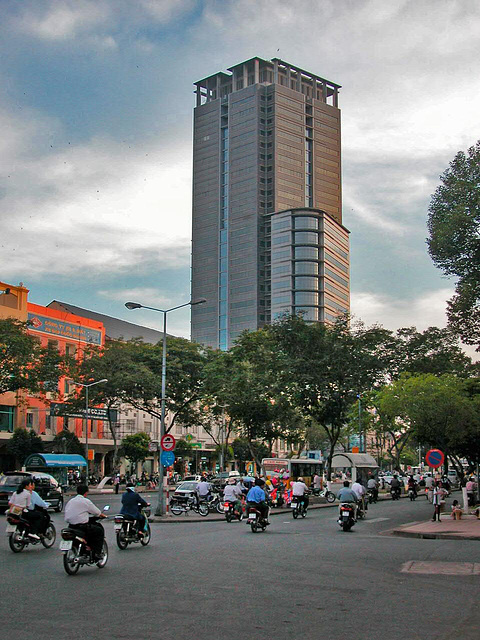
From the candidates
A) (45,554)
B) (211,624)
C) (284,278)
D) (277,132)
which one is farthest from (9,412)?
(277,132)

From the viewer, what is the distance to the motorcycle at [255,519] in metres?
23.3

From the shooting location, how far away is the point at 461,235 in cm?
2638

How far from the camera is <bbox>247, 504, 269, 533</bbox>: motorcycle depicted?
918 inches

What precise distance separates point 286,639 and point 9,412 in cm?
5775

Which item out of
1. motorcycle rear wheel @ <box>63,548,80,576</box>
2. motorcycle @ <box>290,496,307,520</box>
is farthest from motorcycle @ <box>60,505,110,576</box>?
motorcycle @ <box>290,496,307,520</box>

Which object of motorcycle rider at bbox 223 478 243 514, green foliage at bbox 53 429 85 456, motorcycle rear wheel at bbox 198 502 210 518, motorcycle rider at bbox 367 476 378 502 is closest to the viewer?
motorcycle rider at bbox 223 478 243 514

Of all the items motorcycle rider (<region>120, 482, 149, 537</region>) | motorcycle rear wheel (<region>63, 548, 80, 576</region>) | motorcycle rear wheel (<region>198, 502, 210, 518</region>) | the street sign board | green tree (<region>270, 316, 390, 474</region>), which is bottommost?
motorcycle rear wheel (<region>198, 502, 210, 518</region>)

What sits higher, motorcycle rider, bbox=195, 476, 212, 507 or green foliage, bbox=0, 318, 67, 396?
green foliage, bbox=0, 318, 67, 396

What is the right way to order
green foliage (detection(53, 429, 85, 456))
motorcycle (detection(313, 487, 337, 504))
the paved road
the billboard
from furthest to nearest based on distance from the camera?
the billboard → green foliage (detection(53, 429, 85, 456)) → motorcycle (detection(313, 487, 337, 504)) → the paved road

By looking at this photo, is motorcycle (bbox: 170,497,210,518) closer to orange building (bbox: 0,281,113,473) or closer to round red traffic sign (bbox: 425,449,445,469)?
round red traffic sign (bbox: 425,449,445,469)

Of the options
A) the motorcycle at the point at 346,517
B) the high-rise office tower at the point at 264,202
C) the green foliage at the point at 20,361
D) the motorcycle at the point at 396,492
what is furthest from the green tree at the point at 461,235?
the high-rise office tower at the point at 264,202

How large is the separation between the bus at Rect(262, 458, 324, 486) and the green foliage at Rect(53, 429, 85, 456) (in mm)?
18900

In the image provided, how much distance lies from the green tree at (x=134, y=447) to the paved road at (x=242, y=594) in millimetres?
56277

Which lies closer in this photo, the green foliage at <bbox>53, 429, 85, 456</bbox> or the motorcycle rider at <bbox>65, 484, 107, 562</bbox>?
the motorcycle rider at <bbox>65, 484, 107, 562</bbox>
